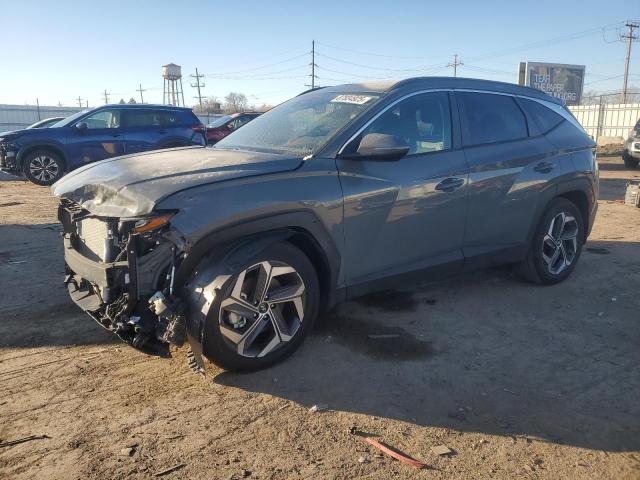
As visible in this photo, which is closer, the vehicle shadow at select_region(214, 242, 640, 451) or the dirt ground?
the dirt ground

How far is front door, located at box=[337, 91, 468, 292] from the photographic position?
379 centimetres

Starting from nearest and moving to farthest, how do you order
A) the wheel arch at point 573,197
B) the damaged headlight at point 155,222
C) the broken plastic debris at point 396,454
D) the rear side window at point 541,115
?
the broken plastic debris at point 396,454 → the damaged headlight at point 155,222 → the wheel arch at point 573,197 → the rear side window at point 541,115

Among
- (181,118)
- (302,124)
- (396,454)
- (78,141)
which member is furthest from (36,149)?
(396,454)

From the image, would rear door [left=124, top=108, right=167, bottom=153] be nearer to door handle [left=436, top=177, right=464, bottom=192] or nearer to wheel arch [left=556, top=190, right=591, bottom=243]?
wheel arch [left=556, top=190, right=591, bottom=243]

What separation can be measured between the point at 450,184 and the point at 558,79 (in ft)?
160

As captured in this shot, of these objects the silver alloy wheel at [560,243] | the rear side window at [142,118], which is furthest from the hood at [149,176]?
the rear side window at [142,118]

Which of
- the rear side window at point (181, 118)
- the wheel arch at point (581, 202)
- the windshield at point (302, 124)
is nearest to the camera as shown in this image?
the windshield at point (302, 124)

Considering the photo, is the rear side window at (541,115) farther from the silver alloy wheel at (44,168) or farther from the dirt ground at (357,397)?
the silver alloy wheel at (44,168)

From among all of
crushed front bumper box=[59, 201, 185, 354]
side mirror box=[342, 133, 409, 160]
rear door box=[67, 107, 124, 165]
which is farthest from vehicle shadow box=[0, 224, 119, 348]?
rear door box=[67, 107, 124, 165]

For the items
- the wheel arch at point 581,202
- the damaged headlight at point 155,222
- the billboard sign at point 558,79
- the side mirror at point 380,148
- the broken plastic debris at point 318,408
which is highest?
the billboard sign at point 558,79

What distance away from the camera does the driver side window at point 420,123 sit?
13.4ft

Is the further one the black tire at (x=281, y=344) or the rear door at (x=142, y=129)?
the rear door at (x=142, y=129)

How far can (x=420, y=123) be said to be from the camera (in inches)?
169

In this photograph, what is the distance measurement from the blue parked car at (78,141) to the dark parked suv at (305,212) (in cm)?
881
